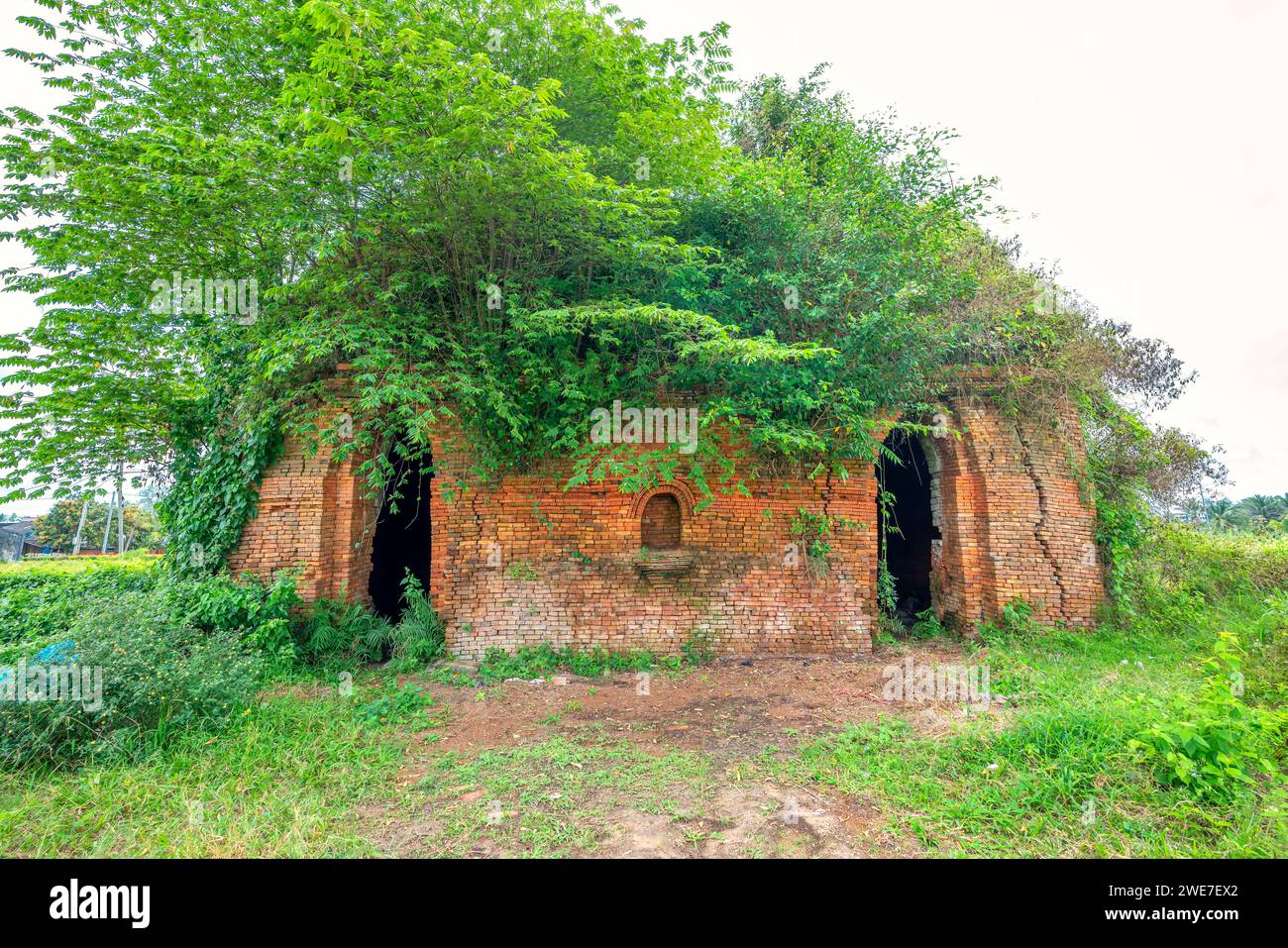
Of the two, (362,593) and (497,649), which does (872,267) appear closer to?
(497,649)

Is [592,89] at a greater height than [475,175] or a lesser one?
greater

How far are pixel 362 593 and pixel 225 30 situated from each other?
721cm

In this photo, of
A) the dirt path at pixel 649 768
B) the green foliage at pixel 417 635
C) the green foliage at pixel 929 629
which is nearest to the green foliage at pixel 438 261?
the green foliage at pixel 417 635

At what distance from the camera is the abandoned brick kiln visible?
779 centimetres

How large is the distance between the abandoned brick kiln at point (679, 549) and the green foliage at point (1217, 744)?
428 cm

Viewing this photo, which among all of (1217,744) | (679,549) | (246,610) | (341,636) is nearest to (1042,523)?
(1217,744)

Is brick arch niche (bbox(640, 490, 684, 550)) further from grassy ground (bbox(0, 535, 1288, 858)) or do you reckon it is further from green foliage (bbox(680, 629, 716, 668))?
grassy ground (bbox(0, 535, 1288, 858))

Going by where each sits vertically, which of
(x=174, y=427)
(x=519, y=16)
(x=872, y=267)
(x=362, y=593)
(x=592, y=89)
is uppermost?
(x=519, y=16)

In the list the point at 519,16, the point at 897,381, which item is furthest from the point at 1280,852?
the point at 519,16

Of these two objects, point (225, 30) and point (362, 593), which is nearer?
point (225, 30)

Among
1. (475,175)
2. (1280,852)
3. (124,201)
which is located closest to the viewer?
(1280,852)

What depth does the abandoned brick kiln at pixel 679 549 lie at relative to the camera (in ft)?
25.6

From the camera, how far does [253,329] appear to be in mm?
7379

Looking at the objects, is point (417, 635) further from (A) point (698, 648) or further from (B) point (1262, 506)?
(B) point (1262, 506)
